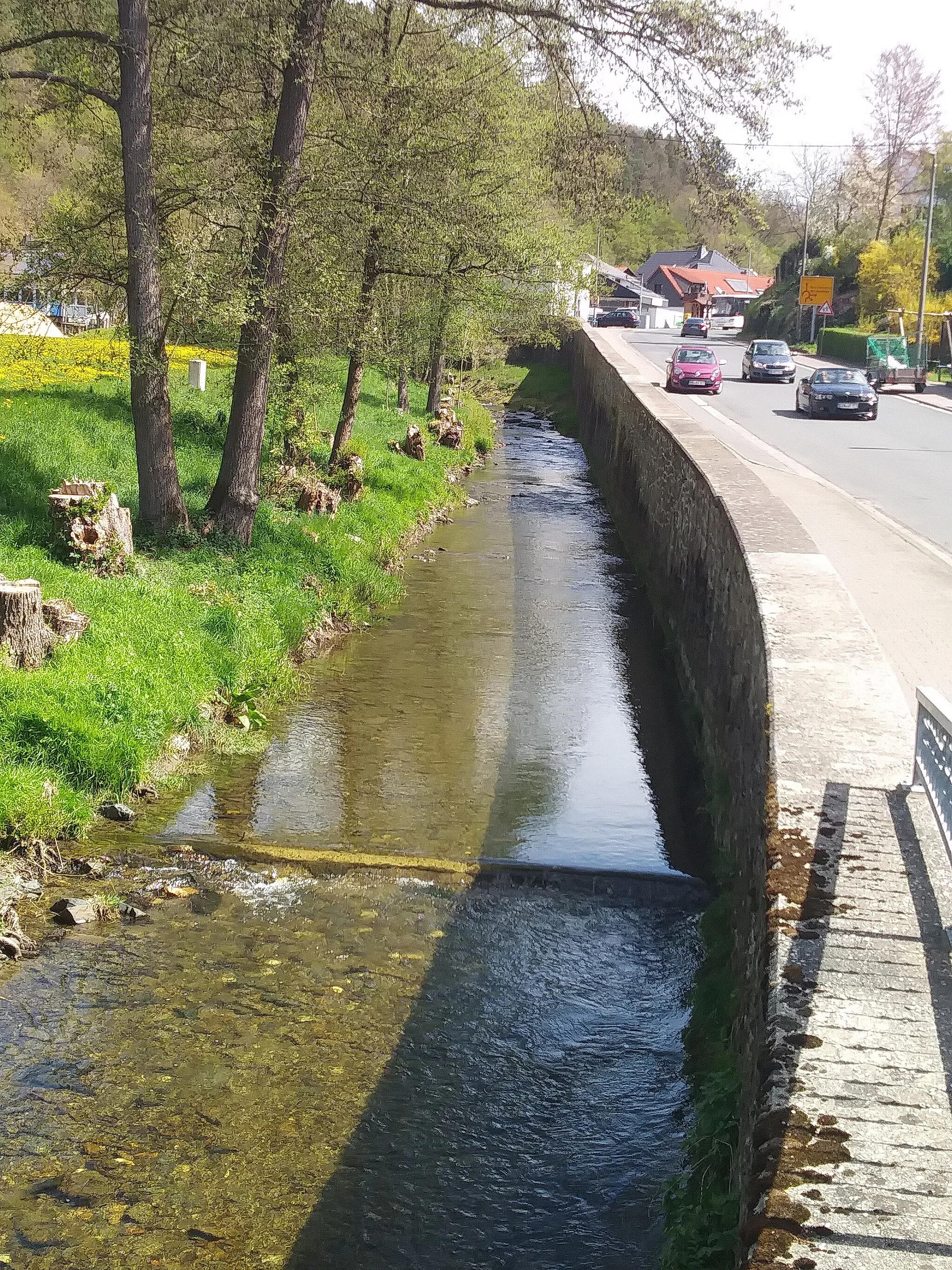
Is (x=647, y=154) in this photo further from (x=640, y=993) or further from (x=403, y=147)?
(x=640, y=993)

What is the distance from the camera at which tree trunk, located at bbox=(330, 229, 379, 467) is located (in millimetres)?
16375

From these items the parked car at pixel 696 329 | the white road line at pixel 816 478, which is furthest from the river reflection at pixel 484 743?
the parked car at pixel 696 329

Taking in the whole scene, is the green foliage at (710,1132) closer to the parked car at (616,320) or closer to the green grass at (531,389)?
the green grass at (531,389)

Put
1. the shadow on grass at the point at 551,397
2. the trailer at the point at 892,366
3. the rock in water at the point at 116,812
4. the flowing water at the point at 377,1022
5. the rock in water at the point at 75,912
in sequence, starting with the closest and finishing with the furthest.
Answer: the flowing water at the point at 377,1022
the rock in water at the point at 75,912
the rock in water at the point at 116,812
the trailer at the point at 892,366
the shadow on grass at the point at 551,397

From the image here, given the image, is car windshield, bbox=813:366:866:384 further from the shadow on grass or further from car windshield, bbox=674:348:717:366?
the shadow on grass

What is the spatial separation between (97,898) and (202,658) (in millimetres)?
3992

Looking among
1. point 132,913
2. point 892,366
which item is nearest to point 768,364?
point 892,366

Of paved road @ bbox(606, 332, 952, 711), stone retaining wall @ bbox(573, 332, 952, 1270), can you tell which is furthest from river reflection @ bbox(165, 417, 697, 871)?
paved road @ bbox(606, 332, 952, 711)

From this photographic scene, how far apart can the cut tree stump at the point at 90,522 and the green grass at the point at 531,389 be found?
2696 cm

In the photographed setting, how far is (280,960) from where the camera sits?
7133 millimetres

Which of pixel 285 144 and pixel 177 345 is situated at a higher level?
pixel 285 144

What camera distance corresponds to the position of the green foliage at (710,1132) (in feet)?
14.0

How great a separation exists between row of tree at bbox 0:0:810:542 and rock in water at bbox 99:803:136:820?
5.56 metres

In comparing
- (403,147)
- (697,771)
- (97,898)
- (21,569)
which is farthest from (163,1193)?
(403,147)
